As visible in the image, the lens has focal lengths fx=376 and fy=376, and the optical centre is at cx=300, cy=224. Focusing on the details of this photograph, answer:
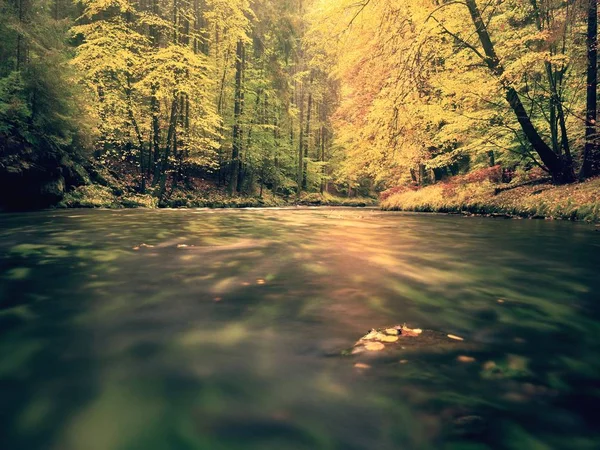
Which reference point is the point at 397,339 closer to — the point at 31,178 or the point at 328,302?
the point at 328,302

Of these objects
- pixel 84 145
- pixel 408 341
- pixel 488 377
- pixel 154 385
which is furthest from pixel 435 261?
pixel 84 145

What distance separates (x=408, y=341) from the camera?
245 centimetres

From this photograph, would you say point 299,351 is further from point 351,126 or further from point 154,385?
point 351,126

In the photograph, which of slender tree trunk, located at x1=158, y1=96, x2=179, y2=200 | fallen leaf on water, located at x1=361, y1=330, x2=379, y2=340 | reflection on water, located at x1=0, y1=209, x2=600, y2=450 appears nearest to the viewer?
reflection on water, located at x1=0, y1=209, x2=600, y2=450

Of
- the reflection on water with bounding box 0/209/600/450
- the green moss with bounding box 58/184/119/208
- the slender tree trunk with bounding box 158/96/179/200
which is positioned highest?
the slender tree trunk with bounding box 158/96/179/200

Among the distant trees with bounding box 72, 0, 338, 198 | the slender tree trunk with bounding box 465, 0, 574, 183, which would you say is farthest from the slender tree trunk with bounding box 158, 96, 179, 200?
the slender tree trunk with bounding box 465, 0, 574, 183

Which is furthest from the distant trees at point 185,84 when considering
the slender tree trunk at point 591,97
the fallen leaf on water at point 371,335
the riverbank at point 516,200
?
the fallen leaf on water at point 371,335

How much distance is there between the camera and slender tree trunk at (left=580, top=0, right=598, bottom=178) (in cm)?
1004

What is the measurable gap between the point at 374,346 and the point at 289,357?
55cm

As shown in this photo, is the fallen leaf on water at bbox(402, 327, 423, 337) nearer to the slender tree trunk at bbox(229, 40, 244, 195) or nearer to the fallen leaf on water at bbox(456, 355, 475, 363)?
the fallen leaf on water at bbox(456, 355, 475, 363)

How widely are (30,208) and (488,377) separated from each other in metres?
14.7

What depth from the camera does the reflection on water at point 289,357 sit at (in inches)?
60.2

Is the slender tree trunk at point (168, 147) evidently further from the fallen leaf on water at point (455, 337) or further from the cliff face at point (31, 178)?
the fallen leaf on water at point (455, 337)

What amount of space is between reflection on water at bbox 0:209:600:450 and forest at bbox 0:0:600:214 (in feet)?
23.3
